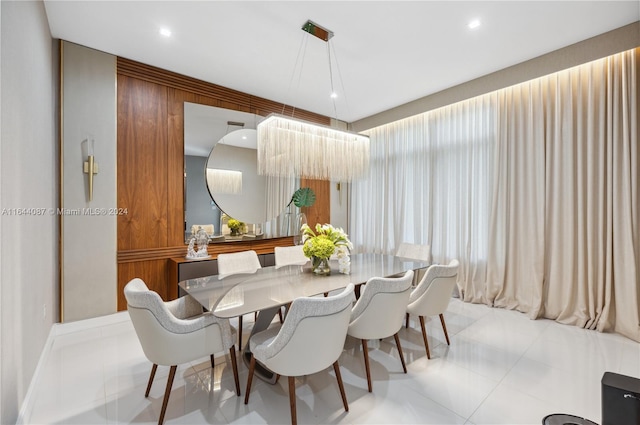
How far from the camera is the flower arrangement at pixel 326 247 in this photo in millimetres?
2547

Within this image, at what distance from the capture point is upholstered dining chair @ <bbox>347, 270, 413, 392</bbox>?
1929 millimetres

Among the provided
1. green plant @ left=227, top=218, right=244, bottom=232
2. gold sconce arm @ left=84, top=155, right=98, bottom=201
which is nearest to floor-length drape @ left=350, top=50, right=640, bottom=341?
green plant @ left=227, top=218, right=244, bottom=232

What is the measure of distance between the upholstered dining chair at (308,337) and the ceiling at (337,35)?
2.44 meters

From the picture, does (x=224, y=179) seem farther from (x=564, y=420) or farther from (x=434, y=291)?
(x=564, y=420)

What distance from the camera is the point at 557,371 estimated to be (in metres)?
2.27

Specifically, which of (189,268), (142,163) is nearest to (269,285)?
(189,268)

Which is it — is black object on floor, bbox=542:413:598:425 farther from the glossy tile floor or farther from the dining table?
the dining table

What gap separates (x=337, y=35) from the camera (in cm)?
289

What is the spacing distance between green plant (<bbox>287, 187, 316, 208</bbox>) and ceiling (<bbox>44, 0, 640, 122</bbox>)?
1.73 m

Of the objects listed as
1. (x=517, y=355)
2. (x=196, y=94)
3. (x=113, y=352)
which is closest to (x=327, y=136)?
(x=196, y=94)

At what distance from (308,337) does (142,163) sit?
3.08 m

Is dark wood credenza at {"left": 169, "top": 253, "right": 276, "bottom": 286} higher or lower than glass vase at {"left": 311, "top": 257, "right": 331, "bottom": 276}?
lower

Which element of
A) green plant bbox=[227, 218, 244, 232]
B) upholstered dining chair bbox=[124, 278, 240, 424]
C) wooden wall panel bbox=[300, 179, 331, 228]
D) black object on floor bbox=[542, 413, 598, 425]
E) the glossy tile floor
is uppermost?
wooden wall panel bbox=[300, 179, 331, 228]

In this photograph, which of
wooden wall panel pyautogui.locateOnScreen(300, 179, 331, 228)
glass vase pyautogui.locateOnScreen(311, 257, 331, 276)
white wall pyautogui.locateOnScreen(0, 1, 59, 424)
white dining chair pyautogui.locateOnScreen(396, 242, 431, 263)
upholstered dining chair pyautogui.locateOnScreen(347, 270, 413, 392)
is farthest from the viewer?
wooden wall panel pyautogui.locateOnScreen(300, 179, 331, 228)
